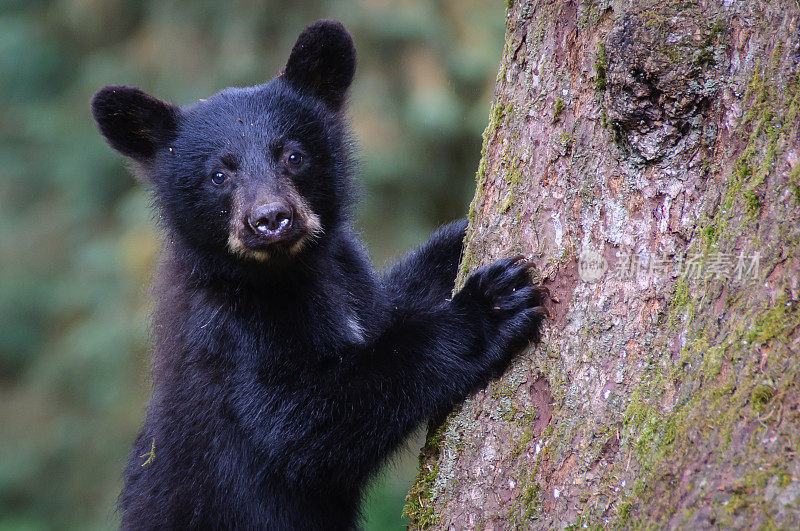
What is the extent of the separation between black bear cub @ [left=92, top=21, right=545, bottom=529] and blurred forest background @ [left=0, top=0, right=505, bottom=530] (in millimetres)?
1069

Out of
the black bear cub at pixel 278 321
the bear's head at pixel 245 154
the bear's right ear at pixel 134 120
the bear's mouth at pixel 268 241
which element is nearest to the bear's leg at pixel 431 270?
the black bear cub at pixel 278 321

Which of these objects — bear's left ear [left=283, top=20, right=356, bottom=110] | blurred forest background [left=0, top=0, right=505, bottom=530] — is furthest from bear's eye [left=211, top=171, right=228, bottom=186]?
blurred forest background [left=0, top=0, right=505, bottom=530]

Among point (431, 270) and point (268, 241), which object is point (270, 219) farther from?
point (431, 270)

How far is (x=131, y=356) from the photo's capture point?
21.5ft

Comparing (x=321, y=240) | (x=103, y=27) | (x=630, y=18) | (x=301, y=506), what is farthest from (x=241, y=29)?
(x=630, y=18)

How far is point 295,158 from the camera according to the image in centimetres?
367

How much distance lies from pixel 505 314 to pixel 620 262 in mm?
494

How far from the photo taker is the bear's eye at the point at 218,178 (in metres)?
3.58

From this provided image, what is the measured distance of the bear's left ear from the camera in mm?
3826

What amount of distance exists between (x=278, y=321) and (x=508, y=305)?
1.21 m

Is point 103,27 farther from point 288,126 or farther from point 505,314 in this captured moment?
point 505,314

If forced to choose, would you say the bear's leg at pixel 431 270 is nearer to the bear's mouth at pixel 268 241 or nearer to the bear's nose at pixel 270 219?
the bear's mouth at pixel 268 241

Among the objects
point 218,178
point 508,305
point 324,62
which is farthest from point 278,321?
point 324,62

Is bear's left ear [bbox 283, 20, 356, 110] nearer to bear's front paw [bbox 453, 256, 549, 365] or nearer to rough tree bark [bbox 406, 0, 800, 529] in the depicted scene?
rough tree bark [bbox 406, 0, 800, 529]
